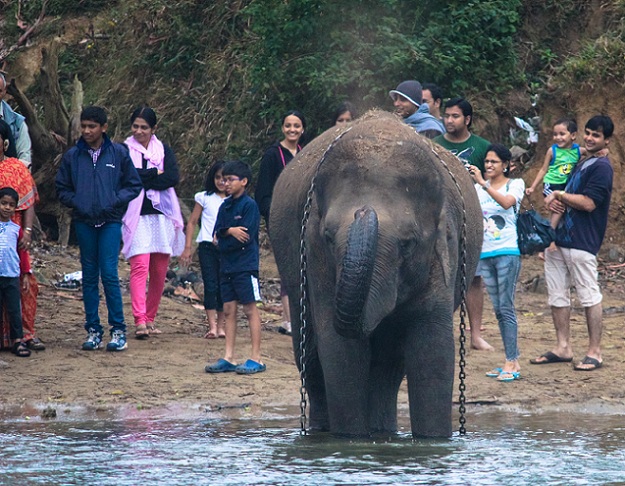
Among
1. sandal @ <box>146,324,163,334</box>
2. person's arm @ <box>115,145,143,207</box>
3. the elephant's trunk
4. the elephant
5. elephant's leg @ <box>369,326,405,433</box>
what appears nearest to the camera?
the elephant's trunk

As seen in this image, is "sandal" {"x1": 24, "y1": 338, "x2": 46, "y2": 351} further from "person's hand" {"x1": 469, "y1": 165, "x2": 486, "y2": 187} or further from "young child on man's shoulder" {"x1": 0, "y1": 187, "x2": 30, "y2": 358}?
"person's hand" {"x1": 469, "y1": 165, "x2": 486, "y2": 187}

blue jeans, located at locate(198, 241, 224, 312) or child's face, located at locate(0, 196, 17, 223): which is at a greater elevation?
child's face, located at locate(0, 196, 17, 223)

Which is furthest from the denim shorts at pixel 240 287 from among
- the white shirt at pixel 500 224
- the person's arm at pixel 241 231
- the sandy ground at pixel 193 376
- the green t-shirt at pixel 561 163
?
the green t-shirt at pixel 561 163

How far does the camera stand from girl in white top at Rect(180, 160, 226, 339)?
1120 centimetres

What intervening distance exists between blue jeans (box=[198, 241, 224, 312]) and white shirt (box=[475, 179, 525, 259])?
7.78ft

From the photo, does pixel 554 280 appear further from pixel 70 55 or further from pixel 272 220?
pixel 70 55

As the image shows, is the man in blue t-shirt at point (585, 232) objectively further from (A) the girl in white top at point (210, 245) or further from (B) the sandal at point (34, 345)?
(B) the sandal at point (34, 345)

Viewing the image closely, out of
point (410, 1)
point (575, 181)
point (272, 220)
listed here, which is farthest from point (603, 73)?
point (272, 220)

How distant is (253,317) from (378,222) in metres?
3.54

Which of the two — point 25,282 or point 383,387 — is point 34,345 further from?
point 383,387

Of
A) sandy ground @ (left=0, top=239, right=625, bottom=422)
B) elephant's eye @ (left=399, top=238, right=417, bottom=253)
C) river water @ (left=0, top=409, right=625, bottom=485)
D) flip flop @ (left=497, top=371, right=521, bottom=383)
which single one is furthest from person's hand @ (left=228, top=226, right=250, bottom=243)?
elephant's eye @ (left=399, top=238, right=417, bottom=253)

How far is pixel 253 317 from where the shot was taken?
10.2 meters

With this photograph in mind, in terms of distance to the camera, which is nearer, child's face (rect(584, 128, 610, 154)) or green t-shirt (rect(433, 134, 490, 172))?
child's face (rect(584, 128, 610, 154))

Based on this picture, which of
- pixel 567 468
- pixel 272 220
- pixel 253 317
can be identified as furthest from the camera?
pixel 253 317
